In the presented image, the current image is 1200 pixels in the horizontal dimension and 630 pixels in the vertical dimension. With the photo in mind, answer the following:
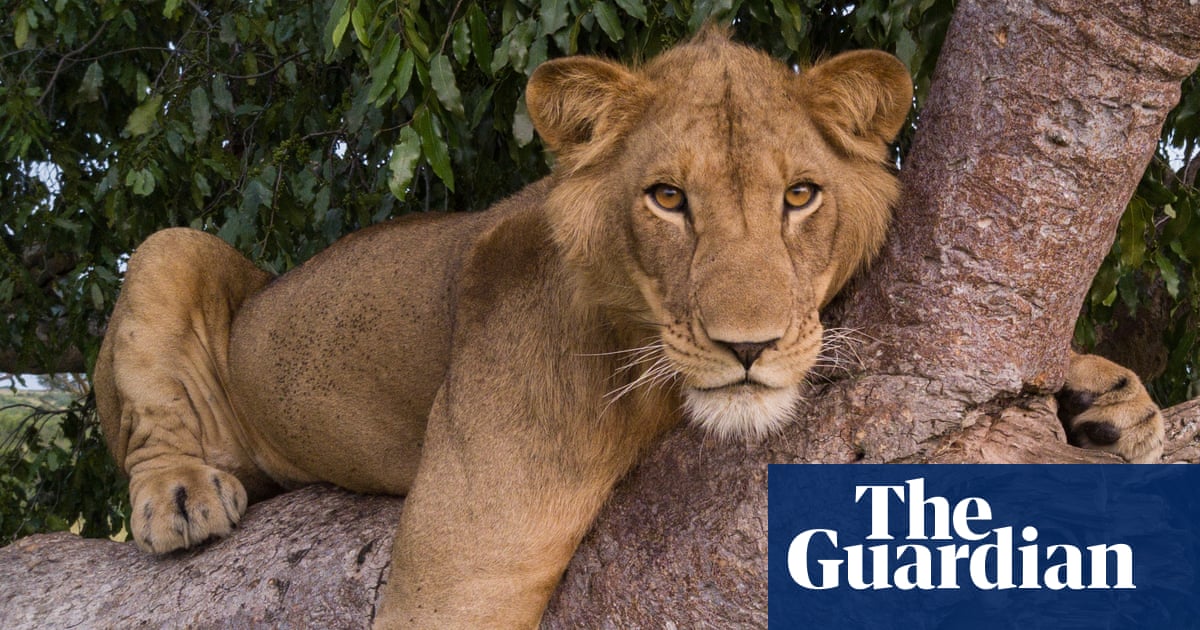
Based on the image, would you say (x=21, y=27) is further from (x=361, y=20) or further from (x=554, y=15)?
(x=554, y=15)

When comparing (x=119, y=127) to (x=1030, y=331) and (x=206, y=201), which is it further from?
(x=1030, y=331)

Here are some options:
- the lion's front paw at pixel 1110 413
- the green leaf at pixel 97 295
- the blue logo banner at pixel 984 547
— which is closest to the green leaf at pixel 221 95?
the green leaf at pixel 97 295

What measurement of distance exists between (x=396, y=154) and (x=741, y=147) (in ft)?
4.14

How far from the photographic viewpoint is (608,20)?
9.19ft

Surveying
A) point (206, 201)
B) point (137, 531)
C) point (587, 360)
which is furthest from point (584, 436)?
point (206, 201)

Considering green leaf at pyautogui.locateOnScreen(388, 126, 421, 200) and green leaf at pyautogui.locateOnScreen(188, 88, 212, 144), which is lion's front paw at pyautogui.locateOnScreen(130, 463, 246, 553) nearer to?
green leaf at pyautogui.locateOnScreen(388, 126, 421, 200)

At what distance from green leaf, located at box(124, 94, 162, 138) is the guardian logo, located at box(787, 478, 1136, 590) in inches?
127

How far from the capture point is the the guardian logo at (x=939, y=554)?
199 cm

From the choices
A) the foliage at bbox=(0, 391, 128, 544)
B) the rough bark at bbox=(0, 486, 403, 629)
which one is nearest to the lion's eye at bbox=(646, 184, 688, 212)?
the rough bark at bbox=(0, 486, 403, 629)

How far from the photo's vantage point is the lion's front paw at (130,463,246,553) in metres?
3.16

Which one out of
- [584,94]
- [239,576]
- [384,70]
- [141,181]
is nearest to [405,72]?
[384,70]

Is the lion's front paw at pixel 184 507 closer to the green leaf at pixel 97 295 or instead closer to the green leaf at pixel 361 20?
the green leaf at pixel 361 20

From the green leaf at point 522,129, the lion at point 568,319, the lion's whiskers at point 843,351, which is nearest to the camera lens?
the lion at point 568,319

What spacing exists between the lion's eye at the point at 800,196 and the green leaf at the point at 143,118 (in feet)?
10.0
